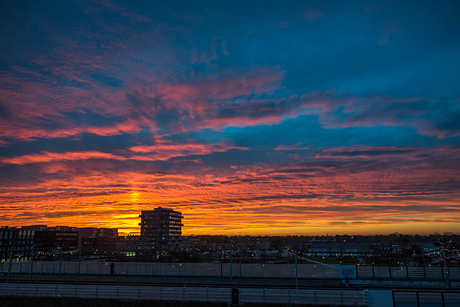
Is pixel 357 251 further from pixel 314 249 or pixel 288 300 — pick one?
pixel 288 300

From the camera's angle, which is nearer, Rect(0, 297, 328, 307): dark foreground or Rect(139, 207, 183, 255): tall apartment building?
Rect(0, 297, 328, 307): dark foreground

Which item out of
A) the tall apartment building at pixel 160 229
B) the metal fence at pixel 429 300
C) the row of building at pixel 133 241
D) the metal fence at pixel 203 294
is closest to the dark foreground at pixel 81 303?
the metal fence at pixel 203 294

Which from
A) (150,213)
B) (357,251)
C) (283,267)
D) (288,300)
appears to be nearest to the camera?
(288,300)

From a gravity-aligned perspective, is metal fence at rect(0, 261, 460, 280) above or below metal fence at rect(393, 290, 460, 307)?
below

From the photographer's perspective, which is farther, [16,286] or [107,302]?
[16,286]

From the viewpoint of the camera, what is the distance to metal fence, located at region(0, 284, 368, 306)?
103ft

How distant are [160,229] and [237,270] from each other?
13743 cm

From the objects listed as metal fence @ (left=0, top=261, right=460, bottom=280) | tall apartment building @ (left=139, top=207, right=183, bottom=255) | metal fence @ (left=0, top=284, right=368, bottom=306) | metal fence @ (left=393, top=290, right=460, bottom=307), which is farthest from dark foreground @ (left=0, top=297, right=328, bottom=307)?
tall apartment building @ (left=139, top=207, right=183, bottom=255)

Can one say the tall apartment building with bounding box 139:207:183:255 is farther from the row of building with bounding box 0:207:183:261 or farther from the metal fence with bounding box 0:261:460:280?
the metal fence with bounding box 0:261:460:280

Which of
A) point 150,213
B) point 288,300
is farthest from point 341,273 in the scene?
point 150,213

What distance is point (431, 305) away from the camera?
1094 inches

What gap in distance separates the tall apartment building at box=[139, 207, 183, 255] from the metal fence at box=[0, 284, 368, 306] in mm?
146001

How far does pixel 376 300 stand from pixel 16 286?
39453 mm

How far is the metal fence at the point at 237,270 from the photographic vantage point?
5109 cm
